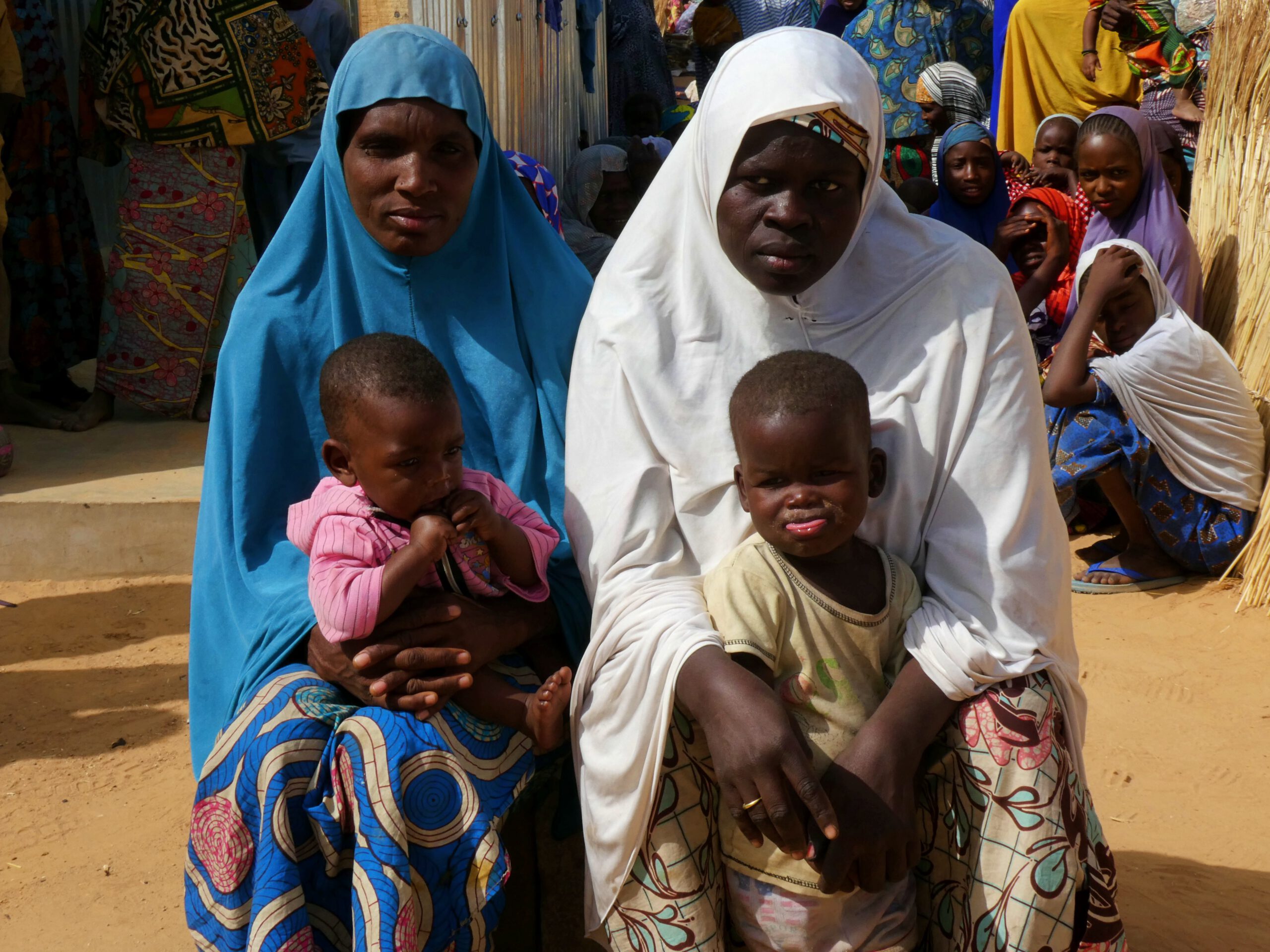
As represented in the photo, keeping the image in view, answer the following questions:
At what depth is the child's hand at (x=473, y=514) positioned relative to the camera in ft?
7.38

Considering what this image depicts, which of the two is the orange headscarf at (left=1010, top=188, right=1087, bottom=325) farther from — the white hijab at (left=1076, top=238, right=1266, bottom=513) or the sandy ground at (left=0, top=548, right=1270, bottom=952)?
the sandy ground at (left=0, top=548, right=1270, bottom=952)

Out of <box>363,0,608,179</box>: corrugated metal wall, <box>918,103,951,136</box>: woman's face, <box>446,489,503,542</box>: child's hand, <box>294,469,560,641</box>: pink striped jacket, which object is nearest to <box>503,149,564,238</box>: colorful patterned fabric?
<box>363,0,608,179</box>: corrugated metal wall

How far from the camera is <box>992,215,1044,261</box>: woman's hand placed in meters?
6.30

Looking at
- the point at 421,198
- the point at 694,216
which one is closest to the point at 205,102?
the point at 421,198

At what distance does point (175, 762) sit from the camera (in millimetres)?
3754

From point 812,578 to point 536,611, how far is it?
2.02 ft

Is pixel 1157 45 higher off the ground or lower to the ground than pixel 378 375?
lower

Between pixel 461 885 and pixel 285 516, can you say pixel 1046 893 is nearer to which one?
pixel 461 885

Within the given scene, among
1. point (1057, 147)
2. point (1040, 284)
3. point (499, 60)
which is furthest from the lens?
point (1057, 147)

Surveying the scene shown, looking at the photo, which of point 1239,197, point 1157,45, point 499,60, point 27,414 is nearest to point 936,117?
point 1157,45

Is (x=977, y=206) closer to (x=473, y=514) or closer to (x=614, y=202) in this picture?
(x=614, y=202)

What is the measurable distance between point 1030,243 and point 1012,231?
4.9 inches

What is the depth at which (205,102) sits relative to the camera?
5691 millimetres

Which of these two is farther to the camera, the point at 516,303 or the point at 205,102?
the point at 205,102
